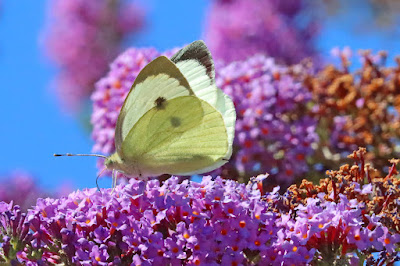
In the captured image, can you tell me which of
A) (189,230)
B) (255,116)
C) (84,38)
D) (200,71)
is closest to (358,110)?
(255,116)

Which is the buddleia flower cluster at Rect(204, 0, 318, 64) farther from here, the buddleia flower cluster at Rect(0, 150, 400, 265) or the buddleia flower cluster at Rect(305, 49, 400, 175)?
the buddleia flower cluster at Rect(0, 150, 400, 265)

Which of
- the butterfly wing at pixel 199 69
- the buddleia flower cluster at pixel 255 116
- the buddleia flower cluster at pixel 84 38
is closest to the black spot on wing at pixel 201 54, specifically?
the butterfly wing at pixel 199 69

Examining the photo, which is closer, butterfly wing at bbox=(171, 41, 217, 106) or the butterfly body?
the butterfly body

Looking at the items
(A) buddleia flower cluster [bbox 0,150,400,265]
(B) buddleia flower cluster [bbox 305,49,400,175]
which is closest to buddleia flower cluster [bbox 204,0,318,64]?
A: (B) buddleia flower cluster [bbox 305,49,400,175]

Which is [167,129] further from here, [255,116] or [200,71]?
[255,116]

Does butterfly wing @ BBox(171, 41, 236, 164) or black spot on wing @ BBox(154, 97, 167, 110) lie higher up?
butterfly wing @ BBox(171, 41, 236, 164)

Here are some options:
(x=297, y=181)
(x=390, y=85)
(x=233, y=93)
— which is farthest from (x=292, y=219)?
(x=390, y=85)

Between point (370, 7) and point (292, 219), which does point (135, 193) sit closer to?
point (292, 219)
